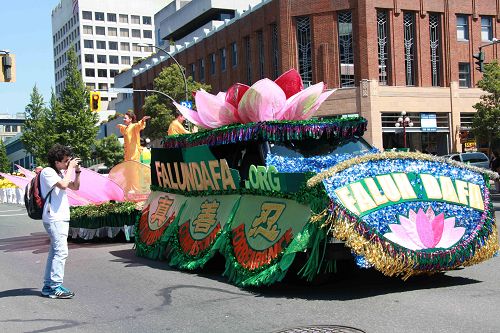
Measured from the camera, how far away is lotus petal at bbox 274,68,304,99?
912cm

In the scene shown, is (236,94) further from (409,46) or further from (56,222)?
(409,46)

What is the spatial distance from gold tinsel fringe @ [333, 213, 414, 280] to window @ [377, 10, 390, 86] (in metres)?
36.0

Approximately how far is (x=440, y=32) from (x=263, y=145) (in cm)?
3874

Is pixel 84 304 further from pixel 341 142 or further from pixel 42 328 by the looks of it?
pixel 341 142

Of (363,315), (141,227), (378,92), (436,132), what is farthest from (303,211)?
(436,132)

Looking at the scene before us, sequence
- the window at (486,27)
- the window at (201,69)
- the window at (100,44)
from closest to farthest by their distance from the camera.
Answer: the window at (486,27)
the window at (201,69)
the window at (100,44)

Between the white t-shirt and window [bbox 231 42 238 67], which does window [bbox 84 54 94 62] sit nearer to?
window [bbox 231 42 238 67]

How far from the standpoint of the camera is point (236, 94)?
28.1 feet

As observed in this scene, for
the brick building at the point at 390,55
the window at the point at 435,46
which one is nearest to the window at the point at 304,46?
the brick building at the point at 390,55

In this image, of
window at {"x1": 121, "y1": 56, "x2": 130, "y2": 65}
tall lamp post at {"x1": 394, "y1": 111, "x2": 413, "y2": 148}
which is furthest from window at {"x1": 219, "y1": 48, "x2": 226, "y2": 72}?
window at {"x1": 121, "y1": 56, "x2": 130, "y2": 65}

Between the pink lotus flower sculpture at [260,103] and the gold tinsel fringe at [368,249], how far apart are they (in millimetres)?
2658

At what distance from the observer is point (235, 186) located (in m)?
7.85

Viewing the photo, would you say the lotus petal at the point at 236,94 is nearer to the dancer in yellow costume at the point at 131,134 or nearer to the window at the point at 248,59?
the dancer in yellow costume at the point at 131,134

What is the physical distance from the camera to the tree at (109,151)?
5474 cm
